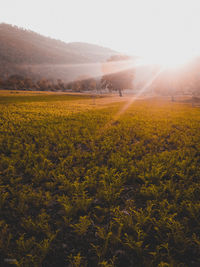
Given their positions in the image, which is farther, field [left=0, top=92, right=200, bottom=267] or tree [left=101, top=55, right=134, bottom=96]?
tree [left=101, top=55, right=134, bottom=96]

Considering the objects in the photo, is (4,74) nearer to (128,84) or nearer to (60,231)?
(128,84)

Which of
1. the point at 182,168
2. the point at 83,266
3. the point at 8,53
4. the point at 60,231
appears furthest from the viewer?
the point at 8,53

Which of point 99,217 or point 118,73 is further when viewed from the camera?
point 118,73

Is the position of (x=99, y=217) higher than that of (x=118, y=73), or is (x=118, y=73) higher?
(x=118, y=73)

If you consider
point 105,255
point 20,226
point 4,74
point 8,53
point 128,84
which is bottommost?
point 105,255

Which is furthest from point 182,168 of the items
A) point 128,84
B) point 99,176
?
point 128,84

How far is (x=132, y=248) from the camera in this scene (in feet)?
7.65

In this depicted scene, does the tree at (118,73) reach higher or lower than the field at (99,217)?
higher

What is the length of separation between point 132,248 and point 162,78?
5683 cm

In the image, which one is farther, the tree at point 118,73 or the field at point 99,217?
the tree at point 118,73

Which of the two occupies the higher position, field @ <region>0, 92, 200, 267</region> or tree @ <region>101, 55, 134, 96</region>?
tree @ <region>101, 55, 134, 96</region>

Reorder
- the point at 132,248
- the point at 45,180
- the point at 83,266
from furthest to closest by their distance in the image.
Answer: the point at 45,180
the point at 132,248
the point at 83,266

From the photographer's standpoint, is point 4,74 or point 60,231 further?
point 4,74

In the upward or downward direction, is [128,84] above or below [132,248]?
above
